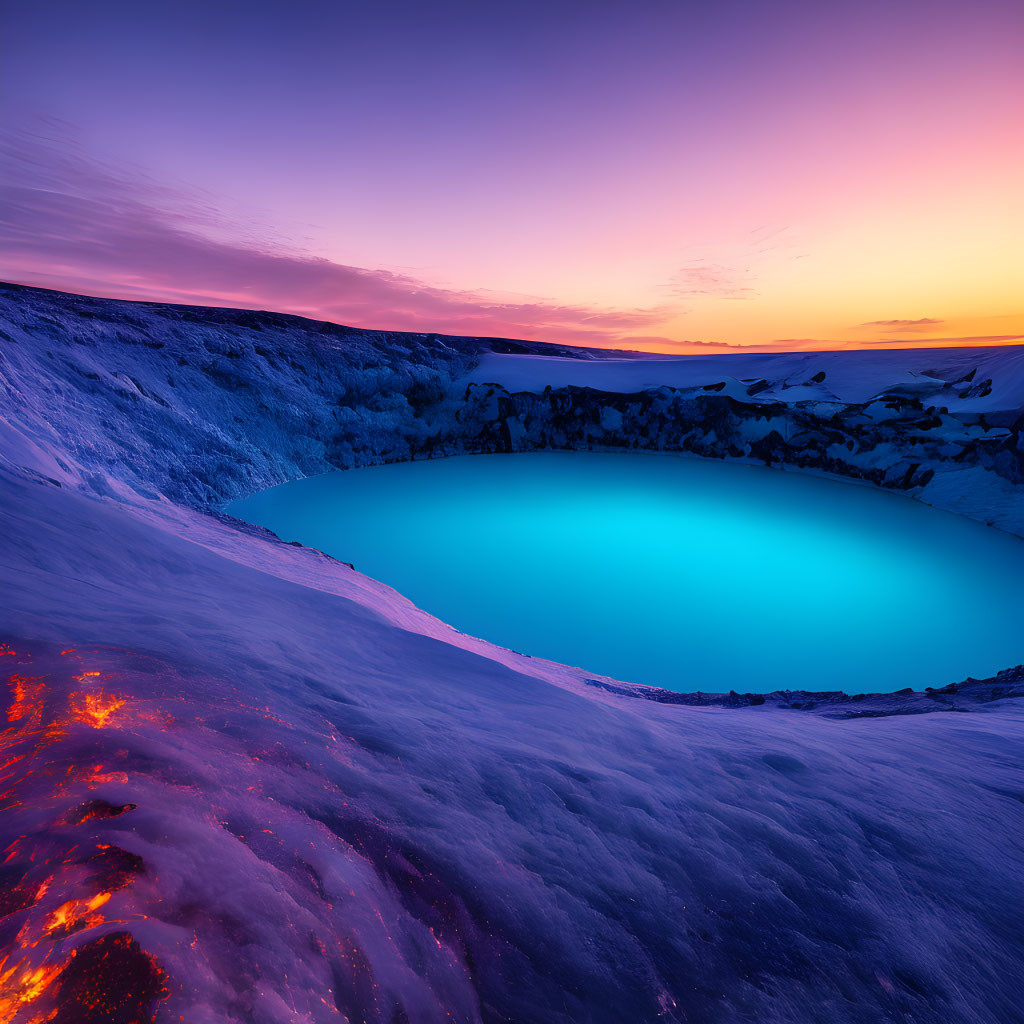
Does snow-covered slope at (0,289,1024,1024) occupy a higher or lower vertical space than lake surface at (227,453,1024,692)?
higher

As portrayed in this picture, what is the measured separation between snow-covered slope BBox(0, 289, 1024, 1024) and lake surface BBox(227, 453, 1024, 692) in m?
1.56

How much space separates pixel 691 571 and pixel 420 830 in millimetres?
4999

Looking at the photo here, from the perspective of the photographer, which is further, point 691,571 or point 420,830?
point 691,571

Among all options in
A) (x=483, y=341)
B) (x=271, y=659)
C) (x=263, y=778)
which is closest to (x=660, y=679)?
(x=271, y=659)

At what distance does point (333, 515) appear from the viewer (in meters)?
7.45

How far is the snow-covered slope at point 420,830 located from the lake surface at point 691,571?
1559 millimetres

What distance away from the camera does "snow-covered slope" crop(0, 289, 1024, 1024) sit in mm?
808

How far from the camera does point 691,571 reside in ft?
18.6

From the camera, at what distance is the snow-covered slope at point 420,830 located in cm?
81

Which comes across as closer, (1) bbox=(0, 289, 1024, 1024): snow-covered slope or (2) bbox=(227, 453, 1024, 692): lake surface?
(1) bbox=(0, 289, 1024, 1024): snow-covered slope

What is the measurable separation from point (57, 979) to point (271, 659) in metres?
1.05

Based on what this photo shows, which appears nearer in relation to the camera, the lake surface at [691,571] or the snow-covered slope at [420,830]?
the snow-covered slope at [420,830]

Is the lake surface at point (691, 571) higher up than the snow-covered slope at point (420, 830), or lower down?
lower down

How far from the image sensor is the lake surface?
4.10 metres
